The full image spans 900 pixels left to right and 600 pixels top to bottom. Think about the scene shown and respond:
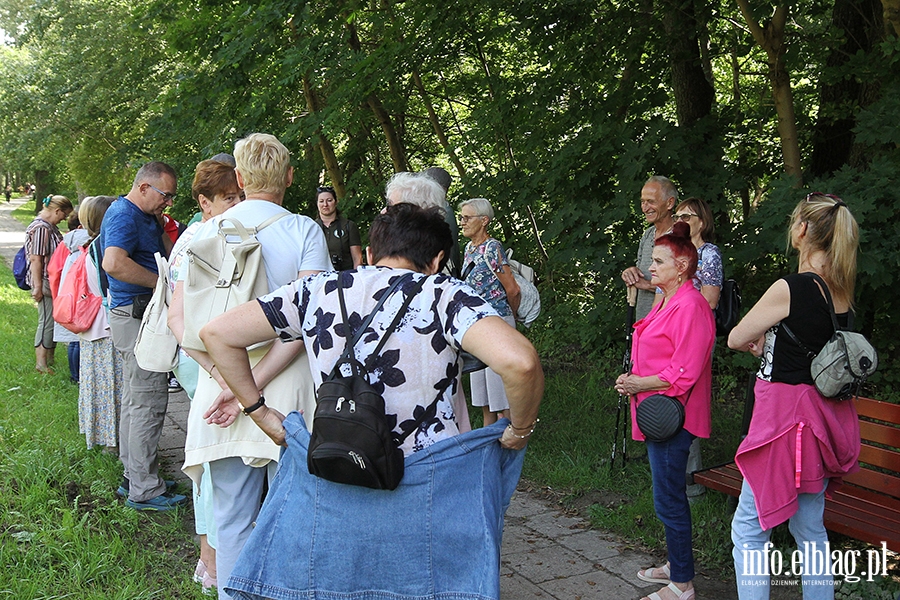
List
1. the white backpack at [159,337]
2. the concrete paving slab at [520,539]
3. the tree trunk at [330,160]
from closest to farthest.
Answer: the white backpack at [159,337]
the concrete paving slab at [520,539]
the tree trunk at [330,160]

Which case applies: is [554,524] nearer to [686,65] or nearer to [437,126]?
[686,65]

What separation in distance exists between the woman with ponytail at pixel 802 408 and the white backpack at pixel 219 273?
1.94 meters

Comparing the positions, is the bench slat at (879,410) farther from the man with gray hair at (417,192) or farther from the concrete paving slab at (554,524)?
the man with gray hair at (417,192)

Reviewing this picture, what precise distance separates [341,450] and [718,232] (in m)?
5.92

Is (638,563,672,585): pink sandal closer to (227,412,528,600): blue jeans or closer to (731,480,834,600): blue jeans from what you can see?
(731,480,834,600): blue jeans

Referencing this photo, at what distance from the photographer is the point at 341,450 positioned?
2246 millimetres

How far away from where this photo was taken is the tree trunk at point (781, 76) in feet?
22.6

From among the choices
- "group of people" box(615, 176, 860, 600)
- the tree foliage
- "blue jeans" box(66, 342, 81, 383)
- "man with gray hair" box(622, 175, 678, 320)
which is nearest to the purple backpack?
"blue jeans" box(66, 342, 81, 383)

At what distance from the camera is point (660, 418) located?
12.2ft

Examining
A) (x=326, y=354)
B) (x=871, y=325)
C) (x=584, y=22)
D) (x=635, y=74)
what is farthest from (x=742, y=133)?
(x=326, y=354)

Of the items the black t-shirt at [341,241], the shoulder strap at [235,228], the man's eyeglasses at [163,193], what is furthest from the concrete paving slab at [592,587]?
the black t-shirt at [341,241]

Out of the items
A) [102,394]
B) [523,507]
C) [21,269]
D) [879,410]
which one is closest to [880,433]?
[879,410]

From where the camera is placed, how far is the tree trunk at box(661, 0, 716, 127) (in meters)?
8.19

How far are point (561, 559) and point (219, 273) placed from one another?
247 cm
